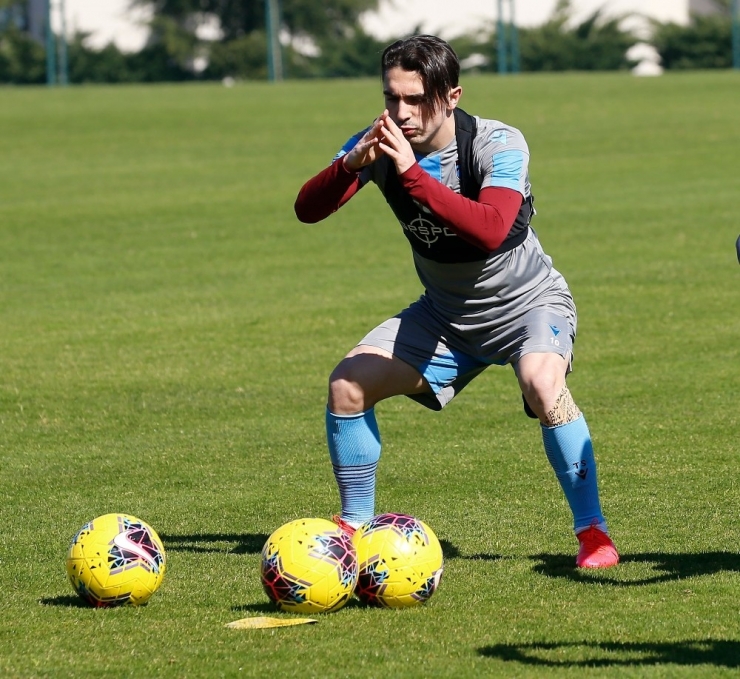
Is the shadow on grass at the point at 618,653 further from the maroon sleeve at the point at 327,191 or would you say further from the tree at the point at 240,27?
the tree at the point at 240,27

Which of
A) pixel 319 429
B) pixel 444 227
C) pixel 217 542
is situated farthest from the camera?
pixel 319 429

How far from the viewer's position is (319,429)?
891cm

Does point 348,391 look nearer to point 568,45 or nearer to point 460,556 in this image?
point 460,556

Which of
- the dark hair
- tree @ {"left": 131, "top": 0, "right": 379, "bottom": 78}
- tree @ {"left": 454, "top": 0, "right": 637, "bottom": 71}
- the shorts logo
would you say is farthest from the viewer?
tree @ {"left": 131, "top": 0, "right": 379, "bottom": 78}

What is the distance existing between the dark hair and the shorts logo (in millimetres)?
481

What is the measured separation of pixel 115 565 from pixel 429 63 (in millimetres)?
2354

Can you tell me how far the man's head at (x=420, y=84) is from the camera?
18.5ft

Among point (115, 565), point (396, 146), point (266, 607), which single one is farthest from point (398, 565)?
point (396, 146)

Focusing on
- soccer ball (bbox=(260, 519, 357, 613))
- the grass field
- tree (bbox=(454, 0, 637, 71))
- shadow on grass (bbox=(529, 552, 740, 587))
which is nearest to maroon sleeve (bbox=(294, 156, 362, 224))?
soccer ball (bbox=(260, 519, 357, 613))

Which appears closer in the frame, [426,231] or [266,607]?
[266,607]

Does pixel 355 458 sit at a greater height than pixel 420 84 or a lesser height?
lesser

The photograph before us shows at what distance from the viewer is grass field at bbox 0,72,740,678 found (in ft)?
16.3

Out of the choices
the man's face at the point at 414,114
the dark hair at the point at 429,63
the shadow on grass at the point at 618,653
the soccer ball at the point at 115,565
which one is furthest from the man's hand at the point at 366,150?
the shadow on grass at the point at 618,653

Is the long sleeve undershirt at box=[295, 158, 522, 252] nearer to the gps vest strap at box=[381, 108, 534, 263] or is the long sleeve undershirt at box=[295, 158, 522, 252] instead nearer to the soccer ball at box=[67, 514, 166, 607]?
the gps vest strap at box=[381, 108, 534, 263]
